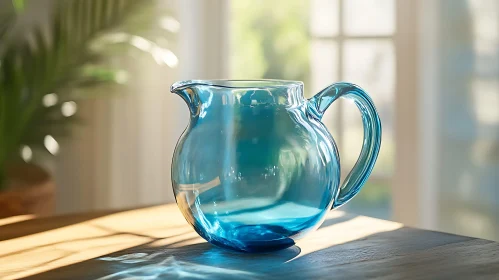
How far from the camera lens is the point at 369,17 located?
2133 millimetres

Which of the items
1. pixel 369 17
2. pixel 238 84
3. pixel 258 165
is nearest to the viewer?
pixel 258 165

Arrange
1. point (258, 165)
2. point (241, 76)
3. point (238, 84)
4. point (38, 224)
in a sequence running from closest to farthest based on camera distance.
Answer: point (258, 165)
point (238, 84)
point (38, 224)
point (241, 76)

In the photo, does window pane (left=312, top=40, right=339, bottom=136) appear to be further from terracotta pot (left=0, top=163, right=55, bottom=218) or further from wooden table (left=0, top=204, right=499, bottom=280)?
wooden table (left=0, top=204, right=499, bottom=280)

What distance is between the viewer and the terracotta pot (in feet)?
6.15

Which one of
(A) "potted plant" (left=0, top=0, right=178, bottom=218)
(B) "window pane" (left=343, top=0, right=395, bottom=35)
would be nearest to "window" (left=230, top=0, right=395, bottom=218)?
(B) "window pane" (left=343, top=0, right=395, bottom=35)

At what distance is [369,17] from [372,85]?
0.63 feet

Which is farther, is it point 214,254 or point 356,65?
point 356,65

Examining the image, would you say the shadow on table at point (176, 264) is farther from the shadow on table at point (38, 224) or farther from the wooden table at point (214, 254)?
the shadow on table at point (38, 224)

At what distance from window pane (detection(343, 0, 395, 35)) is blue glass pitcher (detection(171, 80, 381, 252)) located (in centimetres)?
127

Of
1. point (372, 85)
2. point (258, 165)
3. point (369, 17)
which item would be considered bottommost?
point (258, 165)

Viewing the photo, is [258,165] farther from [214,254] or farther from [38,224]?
[38,224]

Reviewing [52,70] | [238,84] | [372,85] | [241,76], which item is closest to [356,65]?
[372,85]

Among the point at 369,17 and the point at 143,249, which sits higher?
the point at 369,17

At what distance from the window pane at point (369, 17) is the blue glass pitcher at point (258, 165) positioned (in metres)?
1.27
